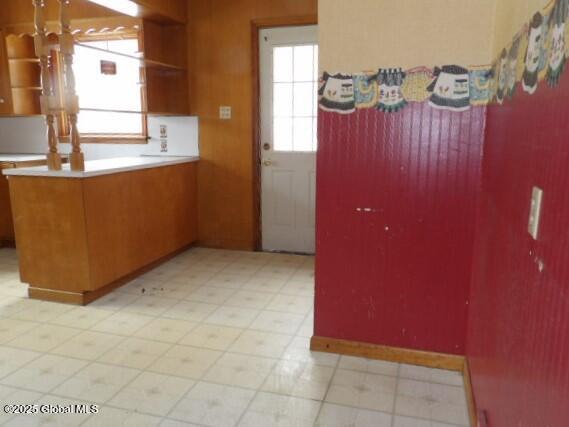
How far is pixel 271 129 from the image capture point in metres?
4.23

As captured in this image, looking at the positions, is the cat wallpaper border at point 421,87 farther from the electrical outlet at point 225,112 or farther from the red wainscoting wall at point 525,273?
the electrical outlet at point 225,112

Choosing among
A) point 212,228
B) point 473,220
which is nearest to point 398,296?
point 473,220

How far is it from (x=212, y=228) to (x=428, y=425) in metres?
3.02

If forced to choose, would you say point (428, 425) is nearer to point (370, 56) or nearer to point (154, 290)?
point (370, 56)

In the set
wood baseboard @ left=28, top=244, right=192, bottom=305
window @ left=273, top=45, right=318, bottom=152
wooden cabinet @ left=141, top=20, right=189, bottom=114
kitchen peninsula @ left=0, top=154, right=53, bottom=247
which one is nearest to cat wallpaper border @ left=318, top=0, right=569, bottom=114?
window @ left=273, top=45, right=318, bottom=152

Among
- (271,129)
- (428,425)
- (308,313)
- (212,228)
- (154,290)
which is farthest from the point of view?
(212,228)

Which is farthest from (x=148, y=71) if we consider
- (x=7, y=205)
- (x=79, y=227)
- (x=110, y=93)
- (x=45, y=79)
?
(x=7, y=205)

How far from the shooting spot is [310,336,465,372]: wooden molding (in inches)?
91.5

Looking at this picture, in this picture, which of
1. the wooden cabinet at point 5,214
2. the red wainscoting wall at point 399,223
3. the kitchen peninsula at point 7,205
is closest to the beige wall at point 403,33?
the red wainscoting wall at point 399,223

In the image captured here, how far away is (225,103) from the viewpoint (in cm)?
426

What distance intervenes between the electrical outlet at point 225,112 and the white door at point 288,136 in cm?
32

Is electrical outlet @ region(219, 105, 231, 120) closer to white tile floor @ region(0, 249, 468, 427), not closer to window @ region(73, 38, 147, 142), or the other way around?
window @ region(73, 38, 147, 142)

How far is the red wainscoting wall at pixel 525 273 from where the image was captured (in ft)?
3.08

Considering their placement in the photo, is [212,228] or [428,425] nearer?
[428,425]
